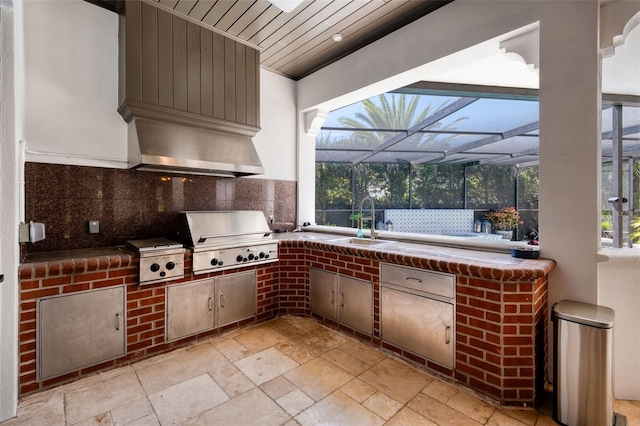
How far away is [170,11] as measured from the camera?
2645 mm

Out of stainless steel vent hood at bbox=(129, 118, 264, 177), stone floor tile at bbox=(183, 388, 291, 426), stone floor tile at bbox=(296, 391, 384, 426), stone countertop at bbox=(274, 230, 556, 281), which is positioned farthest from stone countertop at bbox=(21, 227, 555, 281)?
stone floor tile at bbox=(183, 388, 291, 426)

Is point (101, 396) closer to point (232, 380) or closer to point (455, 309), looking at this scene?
point (232, 380)

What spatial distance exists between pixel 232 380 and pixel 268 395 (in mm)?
347

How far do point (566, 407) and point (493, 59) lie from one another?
3.23 m

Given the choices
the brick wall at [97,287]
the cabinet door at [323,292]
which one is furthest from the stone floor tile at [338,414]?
the brick wall at [97,287]

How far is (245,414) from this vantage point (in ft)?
5.79

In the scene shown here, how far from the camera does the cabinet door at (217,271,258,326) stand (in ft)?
9.34

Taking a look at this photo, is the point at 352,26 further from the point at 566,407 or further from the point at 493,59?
the point at 566,407

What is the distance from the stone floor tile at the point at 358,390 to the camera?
6.34 ft

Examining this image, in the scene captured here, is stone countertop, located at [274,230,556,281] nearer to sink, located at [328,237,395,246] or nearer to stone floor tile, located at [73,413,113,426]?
sink, located at [328,237,395,246]

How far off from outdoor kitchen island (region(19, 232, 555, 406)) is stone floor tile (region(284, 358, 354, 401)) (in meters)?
0.55

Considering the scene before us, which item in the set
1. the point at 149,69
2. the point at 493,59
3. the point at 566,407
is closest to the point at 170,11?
the point at 149,69

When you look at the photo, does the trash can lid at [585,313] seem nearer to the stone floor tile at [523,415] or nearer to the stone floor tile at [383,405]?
the stone floor tile at [523,415]

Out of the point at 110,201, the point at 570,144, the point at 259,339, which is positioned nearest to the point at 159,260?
the point at 110,201
